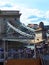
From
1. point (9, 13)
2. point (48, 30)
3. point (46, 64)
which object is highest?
point (9, 13)

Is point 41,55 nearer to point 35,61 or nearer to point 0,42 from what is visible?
point 35,61

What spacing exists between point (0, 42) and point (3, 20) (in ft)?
44.2

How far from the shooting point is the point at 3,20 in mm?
61375

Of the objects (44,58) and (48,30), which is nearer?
(44,58)

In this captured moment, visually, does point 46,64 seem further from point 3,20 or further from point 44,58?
point 3,20

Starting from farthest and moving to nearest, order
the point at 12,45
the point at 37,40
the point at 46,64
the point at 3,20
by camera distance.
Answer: the point at 3,20, the point at 12,45, the point at 37,40, the point at 46,64

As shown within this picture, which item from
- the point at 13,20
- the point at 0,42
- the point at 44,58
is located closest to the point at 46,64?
the point at 44,58

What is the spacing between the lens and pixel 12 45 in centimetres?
4188

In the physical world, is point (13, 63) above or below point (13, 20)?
below

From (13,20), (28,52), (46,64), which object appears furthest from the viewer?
(13,20)

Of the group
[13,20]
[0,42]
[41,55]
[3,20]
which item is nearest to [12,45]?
[0,42]

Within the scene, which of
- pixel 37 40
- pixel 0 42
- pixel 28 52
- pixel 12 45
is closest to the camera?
pixel 28 52

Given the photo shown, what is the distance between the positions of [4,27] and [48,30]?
35.4 meters

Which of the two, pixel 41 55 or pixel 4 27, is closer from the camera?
pixel 41 55
